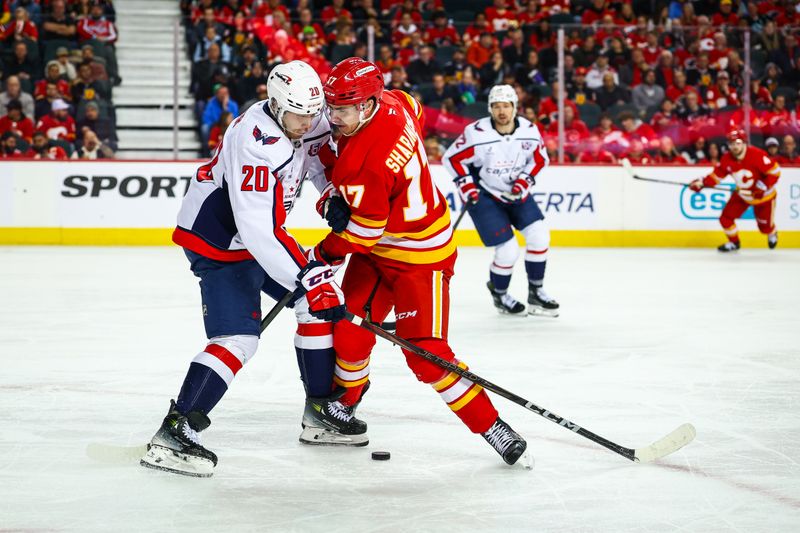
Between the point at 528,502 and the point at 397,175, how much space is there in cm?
101

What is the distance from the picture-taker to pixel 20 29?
10531 mm

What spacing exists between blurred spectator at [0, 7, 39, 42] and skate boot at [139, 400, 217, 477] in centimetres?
817

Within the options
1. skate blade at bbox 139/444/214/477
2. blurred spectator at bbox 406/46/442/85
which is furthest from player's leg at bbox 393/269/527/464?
blurred spectator at bbox 406/46/442/85

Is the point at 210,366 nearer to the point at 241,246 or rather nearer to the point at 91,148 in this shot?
the point at 241,246

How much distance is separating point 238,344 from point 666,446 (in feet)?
4.37

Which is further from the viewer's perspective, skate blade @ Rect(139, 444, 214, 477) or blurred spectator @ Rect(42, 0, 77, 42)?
blurred spectator @ Rect(42, 0, 77, 42)

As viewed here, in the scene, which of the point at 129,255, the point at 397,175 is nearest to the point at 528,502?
the point at 397,175

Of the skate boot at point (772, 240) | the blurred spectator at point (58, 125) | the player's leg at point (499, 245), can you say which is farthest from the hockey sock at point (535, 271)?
the blurred spectator at point (58, 125)

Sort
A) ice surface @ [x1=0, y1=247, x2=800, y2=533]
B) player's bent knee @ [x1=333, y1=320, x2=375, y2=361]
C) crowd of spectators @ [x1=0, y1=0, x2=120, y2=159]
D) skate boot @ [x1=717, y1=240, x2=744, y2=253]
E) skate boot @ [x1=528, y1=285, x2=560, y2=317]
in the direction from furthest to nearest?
skate boot @ [x1=717, y1=240, x2=744, y2=253], crowd of spectators @ [x1=0, y1=0, x2=120, y2=159], skate boot @ [x1=528, y1=285, x2=560, y2=317], player's bent knee @ [x1=333, y1=320, x2=375, y2=361], ice surface @ [x1=0, y1=247, x2=800, y2=533]

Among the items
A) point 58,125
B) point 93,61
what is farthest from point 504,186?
point 93,61

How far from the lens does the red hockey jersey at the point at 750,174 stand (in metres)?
10.6

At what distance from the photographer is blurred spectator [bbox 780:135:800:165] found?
11086mm

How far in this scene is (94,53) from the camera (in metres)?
10.7

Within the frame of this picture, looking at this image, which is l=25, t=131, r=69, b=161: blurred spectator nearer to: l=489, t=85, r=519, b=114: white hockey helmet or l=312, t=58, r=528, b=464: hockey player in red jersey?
l=489, t=85, r=519, b=114: white hockey helmet
